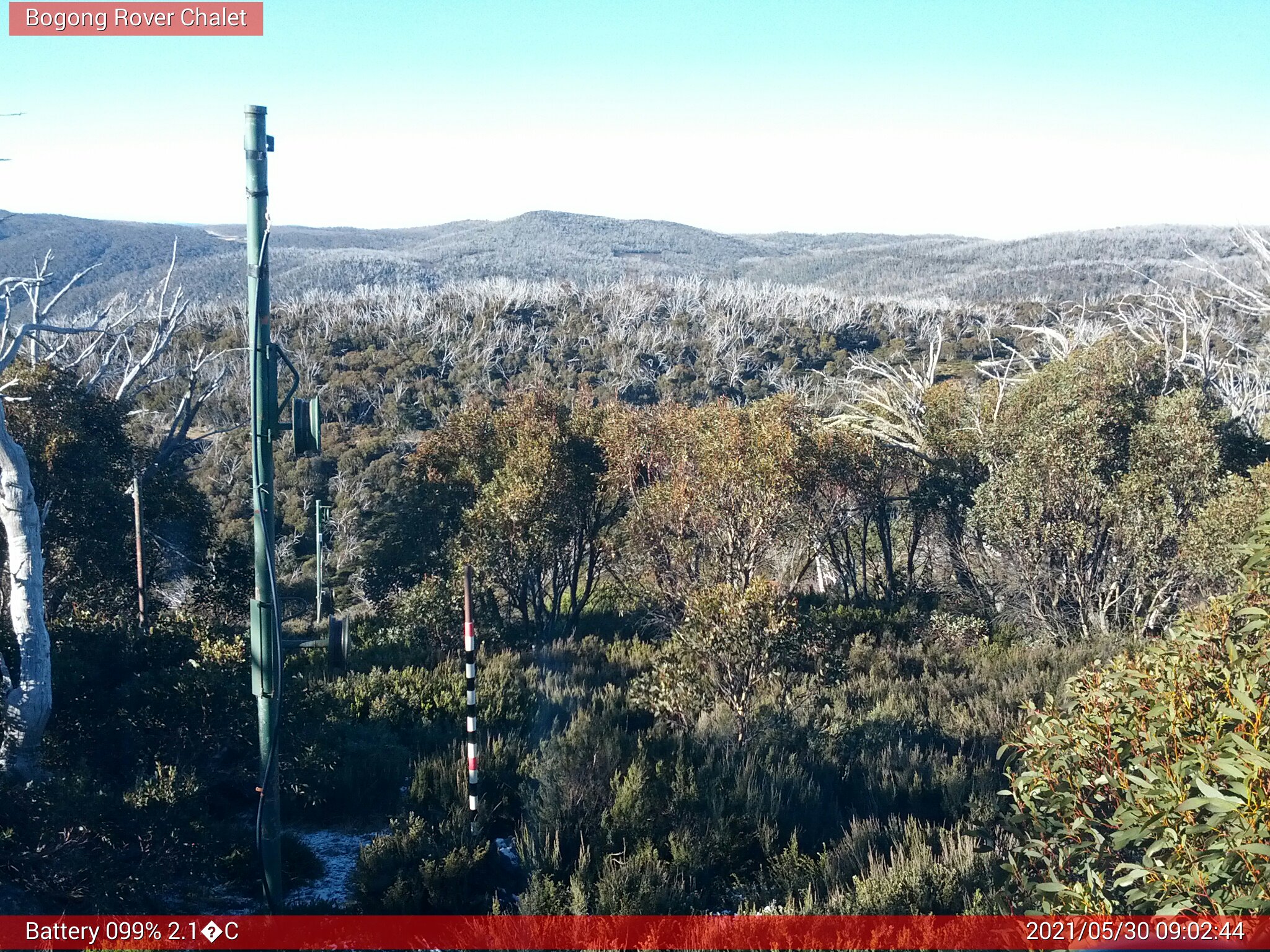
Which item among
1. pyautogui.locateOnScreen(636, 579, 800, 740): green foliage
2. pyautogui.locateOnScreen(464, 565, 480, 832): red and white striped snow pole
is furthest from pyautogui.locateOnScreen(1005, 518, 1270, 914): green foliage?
pyautogui.locateOnScreen(636, 579, 800, 740): green foliage

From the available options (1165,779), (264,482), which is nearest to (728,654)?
(264,482)

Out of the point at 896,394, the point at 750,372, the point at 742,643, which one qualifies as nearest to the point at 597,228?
the point at 750,372

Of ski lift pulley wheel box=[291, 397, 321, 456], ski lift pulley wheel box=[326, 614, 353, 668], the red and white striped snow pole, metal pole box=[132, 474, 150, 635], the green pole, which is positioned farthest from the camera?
metal pole box=[132, 474, 150, 635]

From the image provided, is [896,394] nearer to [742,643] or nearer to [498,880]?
[742,643]

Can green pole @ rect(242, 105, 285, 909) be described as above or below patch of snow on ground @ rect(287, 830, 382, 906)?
above

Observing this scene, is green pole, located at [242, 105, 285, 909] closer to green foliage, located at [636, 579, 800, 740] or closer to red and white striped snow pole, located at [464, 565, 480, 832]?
red and white striped snow pole, located at [464, 565, 480, 832]

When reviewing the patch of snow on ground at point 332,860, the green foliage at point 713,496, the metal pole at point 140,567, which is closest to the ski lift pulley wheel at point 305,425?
the patch of snow on ground at point 332,860

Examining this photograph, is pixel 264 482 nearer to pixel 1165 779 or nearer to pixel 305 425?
pixel 305 425
